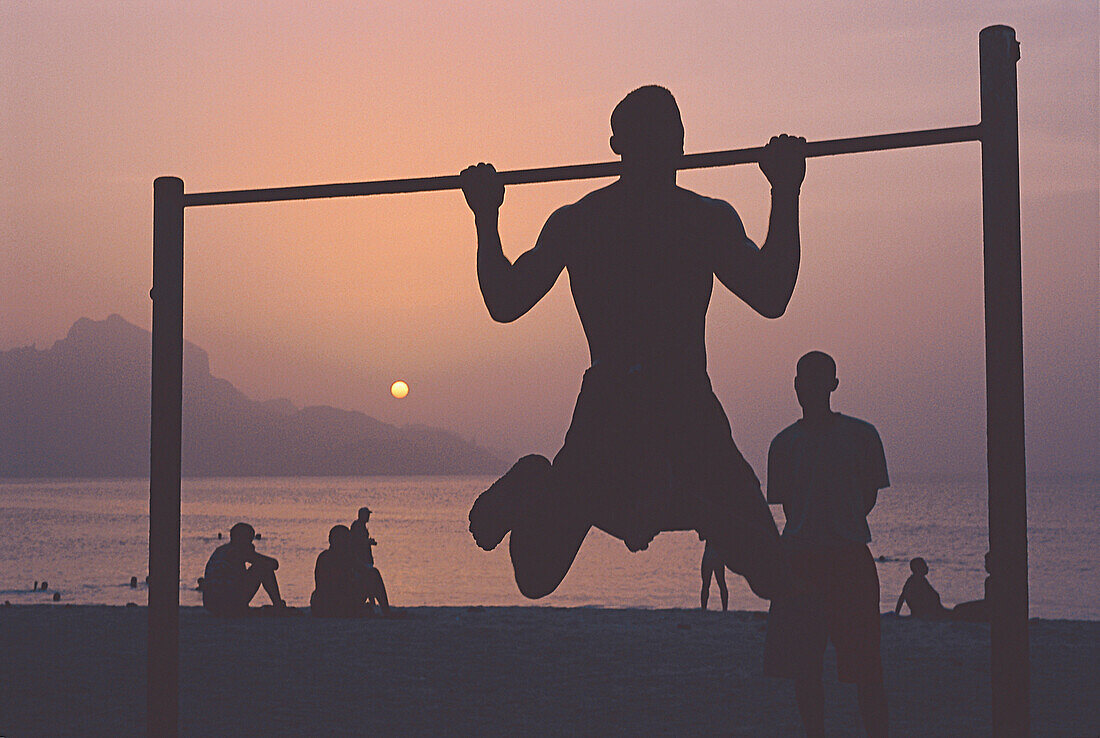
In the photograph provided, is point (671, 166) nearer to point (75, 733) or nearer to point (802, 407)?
point (802, 407)

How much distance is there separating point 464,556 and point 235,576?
44142 mm

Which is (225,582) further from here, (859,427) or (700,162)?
(700,162)

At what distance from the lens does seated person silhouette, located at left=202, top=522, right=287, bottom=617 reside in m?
11.8

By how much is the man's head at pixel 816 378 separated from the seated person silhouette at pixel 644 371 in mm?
2018

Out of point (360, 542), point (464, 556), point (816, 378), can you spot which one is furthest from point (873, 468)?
point (464, 556)

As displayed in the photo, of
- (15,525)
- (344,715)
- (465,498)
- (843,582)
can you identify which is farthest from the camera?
(465,498)

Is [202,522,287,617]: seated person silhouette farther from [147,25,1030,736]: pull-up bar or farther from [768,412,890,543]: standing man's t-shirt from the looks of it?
[147,25,1030,736]: pull-up bar

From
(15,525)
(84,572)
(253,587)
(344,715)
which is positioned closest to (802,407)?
(344,715)

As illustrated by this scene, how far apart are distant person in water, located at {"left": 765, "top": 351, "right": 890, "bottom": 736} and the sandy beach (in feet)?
4.21

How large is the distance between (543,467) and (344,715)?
4.27 meters

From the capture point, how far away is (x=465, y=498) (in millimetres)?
133875

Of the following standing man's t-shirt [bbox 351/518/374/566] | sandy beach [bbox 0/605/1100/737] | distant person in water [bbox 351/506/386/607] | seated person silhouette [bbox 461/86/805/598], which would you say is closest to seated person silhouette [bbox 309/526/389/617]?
sandy beach [bbox 0/605/1100/737]

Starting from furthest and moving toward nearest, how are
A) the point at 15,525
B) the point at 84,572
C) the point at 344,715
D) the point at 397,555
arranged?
the point at 15,525 → the point at 397,555 → the point at 84,572 → the point at 344,715

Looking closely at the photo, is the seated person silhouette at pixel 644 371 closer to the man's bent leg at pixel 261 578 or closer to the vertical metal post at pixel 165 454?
the vertical metal post at pixel 165 454
